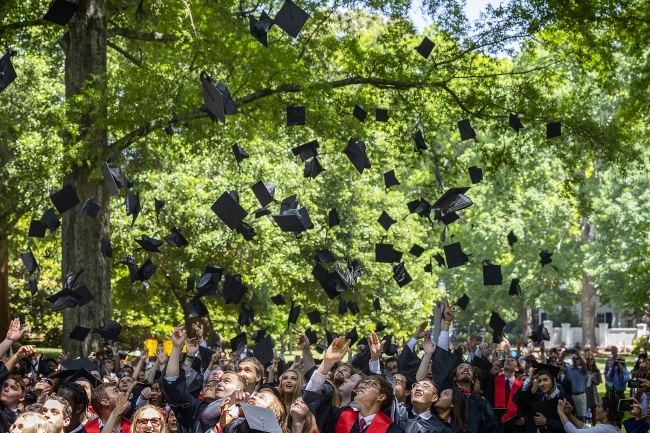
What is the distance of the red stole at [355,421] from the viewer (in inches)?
246

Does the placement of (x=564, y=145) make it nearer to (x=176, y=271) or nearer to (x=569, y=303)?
(x=176, y=271)

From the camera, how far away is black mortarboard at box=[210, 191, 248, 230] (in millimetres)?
10695

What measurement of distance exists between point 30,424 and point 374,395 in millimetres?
2305

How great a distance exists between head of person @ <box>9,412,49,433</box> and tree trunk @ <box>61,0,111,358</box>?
9.43 metres

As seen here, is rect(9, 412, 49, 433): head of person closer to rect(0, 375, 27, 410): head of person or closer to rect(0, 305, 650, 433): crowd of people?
rect(0, 305, 650, 433): crowd of people

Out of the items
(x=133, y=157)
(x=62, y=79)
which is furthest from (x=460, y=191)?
(x=62, y=79)

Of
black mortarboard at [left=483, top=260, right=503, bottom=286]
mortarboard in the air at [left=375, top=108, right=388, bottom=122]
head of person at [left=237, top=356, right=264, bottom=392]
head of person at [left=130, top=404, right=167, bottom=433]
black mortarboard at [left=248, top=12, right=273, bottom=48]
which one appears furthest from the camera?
mortarboard in the air at [left=375, top=108, right=388, bottom=122]

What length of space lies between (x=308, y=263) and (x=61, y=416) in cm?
2164

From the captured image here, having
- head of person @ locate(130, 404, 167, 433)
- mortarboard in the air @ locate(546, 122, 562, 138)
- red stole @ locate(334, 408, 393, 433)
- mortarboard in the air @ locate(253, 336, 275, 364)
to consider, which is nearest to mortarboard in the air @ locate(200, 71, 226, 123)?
mortarboard in the air @ locate(253, 336, 275, 364)

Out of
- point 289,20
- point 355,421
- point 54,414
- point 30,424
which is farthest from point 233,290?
point 30,424

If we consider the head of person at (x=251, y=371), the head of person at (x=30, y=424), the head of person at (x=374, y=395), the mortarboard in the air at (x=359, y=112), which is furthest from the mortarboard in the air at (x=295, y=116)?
the head of person at (x=30, y=424)

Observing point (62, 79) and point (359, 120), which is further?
point (62, 79)

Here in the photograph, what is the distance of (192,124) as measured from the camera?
574 inches

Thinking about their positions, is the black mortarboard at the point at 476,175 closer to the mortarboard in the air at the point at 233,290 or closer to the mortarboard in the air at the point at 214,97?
the mortarboard in the air at the point at 233,290
